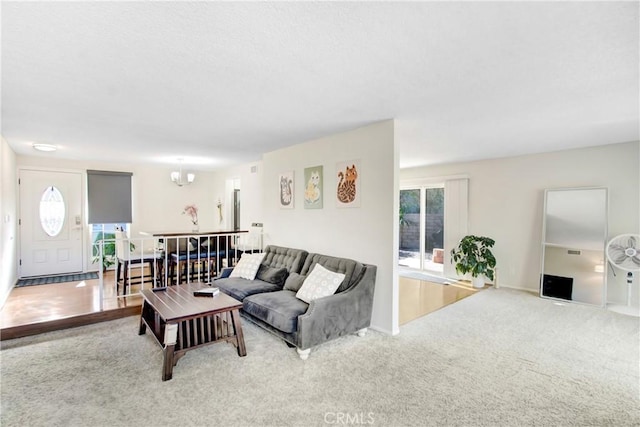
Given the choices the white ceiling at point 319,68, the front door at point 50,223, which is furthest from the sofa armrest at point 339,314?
the front door at point 50,223

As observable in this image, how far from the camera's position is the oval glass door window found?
236 inches

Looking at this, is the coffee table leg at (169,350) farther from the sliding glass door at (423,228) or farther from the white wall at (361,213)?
the sliding glass door at (423,228)

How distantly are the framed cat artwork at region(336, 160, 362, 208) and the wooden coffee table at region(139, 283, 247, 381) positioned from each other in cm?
177

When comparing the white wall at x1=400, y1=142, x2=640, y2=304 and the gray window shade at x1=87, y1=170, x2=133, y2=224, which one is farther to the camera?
the gray window shade at x1=87, y1=170, x2=133, y2=224

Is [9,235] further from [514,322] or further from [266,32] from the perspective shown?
[514,322]

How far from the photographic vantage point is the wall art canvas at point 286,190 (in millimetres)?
4867

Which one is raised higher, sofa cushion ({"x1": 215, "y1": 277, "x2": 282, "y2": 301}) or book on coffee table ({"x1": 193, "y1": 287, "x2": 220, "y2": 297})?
book on coffee table ({"x1": 193, "y1": 287, "x2": 220, "y2": 297})

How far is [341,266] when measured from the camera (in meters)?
3.64

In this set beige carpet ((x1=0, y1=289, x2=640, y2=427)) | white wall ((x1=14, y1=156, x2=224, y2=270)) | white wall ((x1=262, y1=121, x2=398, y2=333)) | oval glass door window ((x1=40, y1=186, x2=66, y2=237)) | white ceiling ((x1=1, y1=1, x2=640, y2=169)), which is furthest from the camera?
white wall ((x1=14, y1=156, x2=224, y2=270))

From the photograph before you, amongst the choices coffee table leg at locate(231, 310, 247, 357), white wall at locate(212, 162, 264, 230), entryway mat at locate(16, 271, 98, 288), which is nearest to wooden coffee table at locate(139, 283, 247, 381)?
coffee table leg at locate(231, 310, 247, 357)

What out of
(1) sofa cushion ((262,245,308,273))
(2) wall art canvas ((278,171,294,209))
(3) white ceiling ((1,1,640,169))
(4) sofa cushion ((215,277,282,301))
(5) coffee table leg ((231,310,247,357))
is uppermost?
(3) white ceiling ((1,1,640,169))

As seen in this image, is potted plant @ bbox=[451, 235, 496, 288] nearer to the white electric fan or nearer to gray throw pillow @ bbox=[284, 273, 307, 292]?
the white electric fan

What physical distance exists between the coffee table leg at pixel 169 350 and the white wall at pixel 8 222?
3.34m

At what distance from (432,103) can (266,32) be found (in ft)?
5.88
